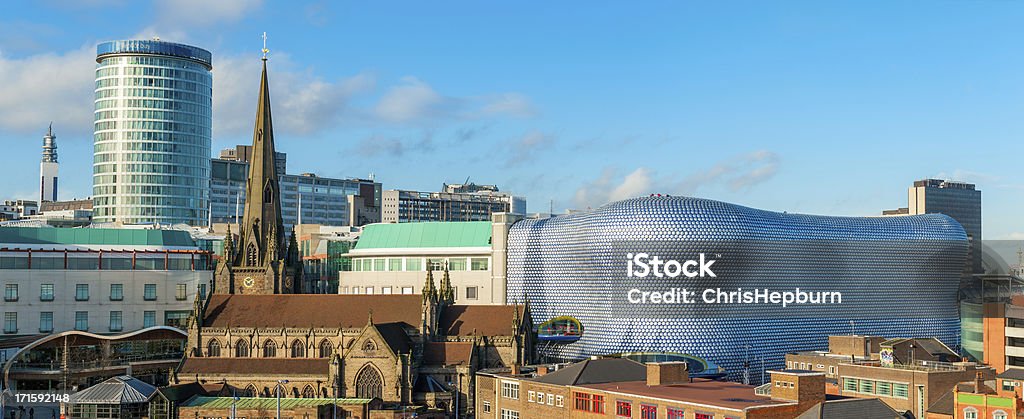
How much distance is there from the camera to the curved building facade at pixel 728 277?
153 m

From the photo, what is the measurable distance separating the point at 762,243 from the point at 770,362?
1698 cm

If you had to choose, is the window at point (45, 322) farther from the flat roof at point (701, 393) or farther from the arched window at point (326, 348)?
the flat roof at point (701, 393)

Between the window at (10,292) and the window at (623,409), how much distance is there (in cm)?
9576

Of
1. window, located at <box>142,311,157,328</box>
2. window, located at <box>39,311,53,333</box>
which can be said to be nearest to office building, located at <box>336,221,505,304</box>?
window, located at <box>142,311,157,328</box>

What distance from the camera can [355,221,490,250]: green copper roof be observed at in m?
181

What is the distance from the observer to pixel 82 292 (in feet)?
509

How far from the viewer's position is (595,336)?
518 feet

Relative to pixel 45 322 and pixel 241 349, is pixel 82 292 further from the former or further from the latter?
pixel 241 349

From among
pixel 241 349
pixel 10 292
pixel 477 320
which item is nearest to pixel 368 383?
pixel 477 320

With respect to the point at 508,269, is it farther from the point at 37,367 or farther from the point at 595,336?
the point at 37,367

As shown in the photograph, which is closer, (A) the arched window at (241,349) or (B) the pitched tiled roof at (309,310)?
(A) the arched window at (241,349)

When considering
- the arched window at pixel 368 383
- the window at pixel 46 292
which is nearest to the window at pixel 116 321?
the window at pixel 46 292

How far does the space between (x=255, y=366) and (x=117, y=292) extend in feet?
152

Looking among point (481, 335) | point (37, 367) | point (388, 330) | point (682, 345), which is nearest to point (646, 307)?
point (682, 345)
